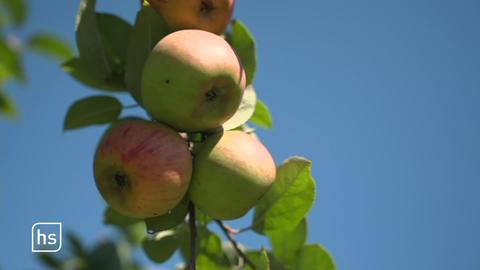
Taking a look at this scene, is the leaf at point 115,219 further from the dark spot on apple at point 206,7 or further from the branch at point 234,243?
the dark spot on apple at point 206,7

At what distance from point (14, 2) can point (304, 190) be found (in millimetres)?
1943

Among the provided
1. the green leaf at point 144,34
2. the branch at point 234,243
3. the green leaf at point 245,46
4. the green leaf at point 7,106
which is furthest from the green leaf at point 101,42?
the green leaf at point 7,106

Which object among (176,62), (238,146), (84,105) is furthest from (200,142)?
(84,105)

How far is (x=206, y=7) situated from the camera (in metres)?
1.52

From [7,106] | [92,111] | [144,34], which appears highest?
[144,34]

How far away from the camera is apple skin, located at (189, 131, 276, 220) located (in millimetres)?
1354

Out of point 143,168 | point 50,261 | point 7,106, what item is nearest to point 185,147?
point 143,168

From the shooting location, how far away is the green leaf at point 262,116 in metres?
1.95

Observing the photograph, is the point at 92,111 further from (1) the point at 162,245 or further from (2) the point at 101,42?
(1) the point at 162,245

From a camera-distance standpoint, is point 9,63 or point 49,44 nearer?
point 9,63

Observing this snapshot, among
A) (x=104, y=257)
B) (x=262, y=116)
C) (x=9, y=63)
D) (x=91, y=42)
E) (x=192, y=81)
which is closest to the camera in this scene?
(x=192, y=81)

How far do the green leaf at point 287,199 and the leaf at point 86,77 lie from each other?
0.62 m

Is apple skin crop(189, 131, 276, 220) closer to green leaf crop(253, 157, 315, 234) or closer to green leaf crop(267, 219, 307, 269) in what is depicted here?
green leaf crop(253, 157, 315, 234)

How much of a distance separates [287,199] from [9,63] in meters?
1.53
